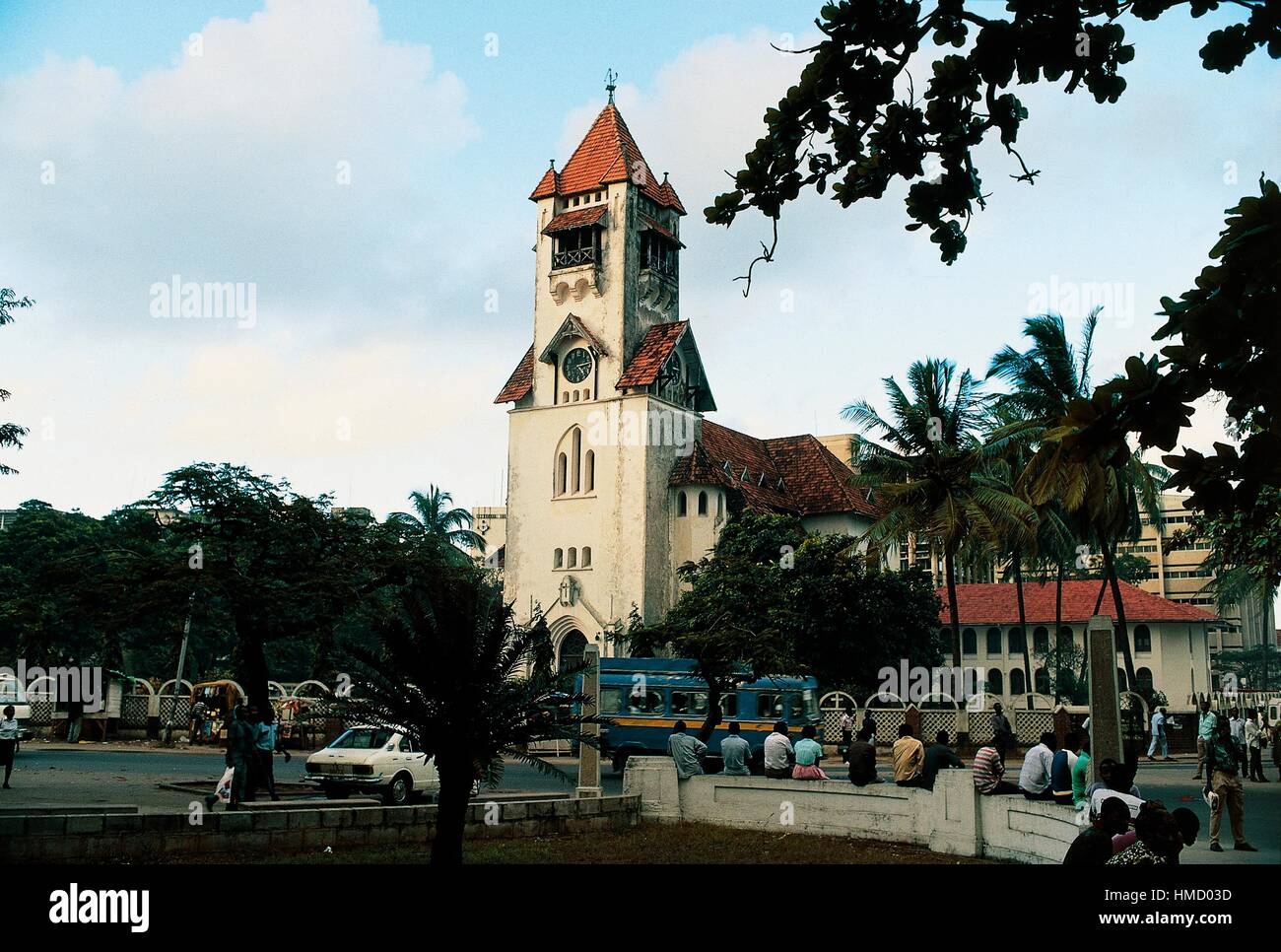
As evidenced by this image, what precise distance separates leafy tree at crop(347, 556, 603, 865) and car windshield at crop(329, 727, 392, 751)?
291 inches

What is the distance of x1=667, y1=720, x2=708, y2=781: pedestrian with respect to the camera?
19.7 m

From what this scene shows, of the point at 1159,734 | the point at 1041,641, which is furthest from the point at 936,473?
the point at 1041,641

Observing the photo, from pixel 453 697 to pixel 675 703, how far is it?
60.1 feet

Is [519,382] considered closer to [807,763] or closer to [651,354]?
[651,354]

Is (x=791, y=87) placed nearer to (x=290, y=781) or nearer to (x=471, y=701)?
(x=471, y=701)

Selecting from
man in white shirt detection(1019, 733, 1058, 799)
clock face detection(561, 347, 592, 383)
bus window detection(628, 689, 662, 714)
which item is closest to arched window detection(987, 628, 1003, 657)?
clock face detection(561, 347, 592, 383)

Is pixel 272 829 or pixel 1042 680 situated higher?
pixel 272 829

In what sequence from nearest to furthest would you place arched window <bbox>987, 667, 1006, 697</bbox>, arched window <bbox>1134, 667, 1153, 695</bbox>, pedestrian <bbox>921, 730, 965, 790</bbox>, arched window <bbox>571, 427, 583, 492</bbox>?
pedestrian <bbox>921, 730, 965, 790</bbox>, arched window <bbox>571, 427, 583, 492</bbox>, arched window <bbox>1134, 667, 1153, 695</bbox>, arched window <bbox>987, 667, 1006, 697</bbox>

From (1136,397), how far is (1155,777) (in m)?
25.6

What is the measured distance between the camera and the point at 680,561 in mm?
53469

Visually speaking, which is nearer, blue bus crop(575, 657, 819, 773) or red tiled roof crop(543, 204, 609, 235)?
blue bus crop(575, 657, 819, 773)

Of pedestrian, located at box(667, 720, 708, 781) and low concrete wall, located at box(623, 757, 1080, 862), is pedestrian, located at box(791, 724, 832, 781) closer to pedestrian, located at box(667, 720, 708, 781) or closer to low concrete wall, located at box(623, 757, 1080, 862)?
low concrete wall, located at box(623, 757, 1080, 862)

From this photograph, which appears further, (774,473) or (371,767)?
(774,473)

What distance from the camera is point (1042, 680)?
63.6 metres
